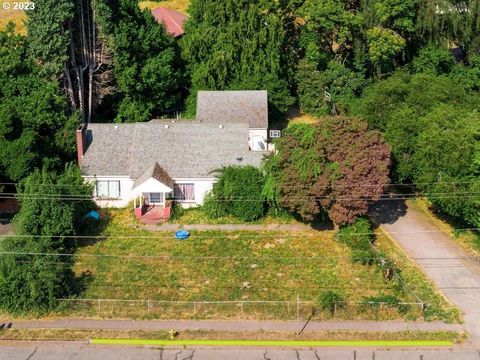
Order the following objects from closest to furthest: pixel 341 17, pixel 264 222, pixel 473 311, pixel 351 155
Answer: pixel 473 311 → pixel 351 155 → pixel 264 222 → pixel 341 17

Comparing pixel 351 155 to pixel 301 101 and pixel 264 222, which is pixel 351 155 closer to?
pixel 264 222

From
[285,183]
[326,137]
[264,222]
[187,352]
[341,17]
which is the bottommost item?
[187,352]

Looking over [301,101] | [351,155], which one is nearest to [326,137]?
[351,155]

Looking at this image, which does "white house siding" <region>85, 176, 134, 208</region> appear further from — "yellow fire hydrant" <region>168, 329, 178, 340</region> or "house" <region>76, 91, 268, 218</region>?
"yellow fire hydrant" <region>168, 329, 178, 340</region>

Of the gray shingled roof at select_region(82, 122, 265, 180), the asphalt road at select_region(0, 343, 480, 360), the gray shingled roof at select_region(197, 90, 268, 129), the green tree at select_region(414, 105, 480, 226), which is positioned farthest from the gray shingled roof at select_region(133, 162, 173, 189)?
the green tree at select_region(414, 105, 480, 226)

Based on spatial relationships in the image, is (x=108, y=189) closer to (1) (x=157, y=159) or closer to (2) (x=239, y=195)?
(1) (x=157, y=159)

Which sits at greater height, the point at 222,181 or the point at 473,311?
the point at 222,181
